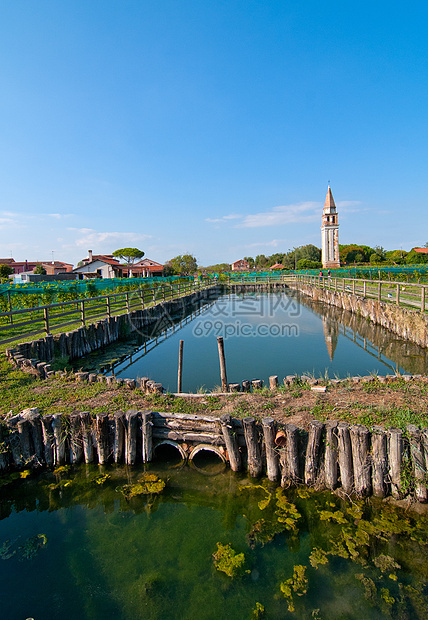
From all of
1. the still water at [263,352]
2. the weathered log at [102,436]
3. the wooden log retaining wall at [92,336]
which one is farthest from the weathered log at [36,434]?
the still water at [263,352]

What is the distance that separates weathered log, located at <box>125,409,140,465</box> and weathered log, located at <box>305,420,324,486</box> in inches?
96.5

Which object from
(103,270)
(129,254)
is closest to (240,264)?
(129,254)

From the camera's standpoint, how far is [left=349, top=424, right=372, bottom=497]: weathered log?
4.30m

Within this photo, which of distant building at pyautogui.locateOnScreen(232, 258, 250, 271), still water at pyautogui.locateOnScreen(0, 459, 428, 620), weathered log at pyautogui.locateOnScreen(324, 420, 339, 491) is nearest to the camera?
still water at pyautogui.locateOnScreen(0, 459, 428, 620)

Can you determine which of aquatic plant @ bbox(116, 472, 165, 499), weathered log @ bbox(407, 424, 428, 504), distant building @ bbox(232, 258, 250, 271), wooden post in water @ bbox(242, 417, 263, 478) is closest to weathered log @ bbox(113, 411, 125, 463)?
aquatic plant @ bbox(116, 472, 165, 499)

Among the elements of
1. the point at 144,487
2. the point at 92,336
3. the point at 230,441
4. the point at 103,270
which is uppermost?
the point at 103,270

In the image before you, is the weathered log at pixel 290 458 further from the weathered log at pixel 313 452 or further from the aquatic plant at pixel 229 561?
the aquatic plant at pixel 229 561

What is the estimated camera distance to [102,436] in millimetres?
5328

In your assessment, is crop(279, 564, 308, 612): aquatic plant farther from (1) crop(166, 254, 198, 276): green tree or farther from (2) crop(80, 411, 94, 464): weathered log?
(1) crop(166, 254, 198, 276): green tree

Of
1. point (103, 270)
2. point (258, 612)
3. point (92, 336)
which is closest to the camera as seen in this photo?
point (258, 612)

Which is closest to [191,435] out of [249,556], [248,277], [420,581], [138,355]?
[249,556]

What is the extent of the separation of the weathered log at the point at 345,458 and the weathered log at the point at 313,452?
250 millimetres

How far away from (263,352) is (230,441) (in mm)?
6896

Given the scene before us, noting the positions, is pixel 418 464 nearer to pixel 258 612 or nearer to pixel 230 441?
pixel 230 441
